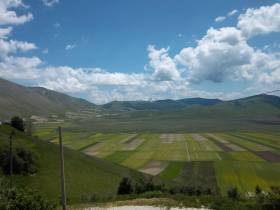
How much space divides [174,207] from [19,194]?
54.4 ft

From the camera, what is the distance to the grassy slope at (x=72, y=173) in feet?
227

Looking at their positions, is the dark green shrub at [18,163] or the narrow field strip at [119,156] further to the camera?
the narrow field strip at [119,156]

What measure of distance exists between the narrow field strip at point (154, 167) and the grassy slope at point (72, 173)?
5364 mm

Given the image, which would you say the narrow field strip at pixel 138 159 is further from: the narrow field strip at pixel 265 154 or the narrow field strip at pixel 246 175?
the narrow field strip at pixel 265 154

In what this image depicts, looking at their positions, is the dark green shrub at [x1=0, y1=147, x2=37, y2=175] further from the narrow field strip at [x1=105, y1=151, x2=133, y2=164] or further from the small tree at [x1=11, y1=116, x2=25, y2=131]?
the narrow field strip at [x1=105, y1=151, x2=133, y2=164]

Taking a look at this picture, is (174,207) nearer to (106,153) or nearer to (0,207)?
(0,207)

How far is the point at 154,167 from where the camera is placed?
100 m

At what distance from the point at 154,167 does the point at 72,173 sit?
2650 cm

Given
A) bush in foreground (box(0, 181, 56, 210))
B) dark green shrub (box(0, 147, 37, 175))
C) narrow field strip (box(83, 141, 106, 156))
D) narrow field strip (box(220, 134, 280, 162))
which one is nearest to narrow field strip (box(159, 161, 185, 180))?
narrow field strip (box(220, 134, 280, 162))

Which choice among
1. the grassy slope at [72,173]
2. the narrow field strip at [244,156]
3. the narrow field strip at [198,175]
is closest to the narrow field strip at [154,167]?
the grassy slope at [72,173]

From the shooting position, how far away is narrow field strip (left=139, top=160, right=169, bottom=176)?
307ft

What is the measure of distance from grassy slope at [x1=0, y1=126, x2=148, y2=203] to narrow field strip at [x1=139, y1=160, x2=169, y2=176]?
5364 mm

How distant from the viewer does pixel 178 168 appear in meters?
97.6

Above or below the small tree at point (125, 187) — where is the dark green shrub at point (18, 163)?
above
